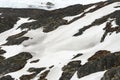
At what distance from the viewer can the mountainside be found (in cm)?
3559

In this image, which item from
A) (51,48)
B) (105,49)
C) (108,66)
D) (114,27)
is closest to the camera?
(108,66)

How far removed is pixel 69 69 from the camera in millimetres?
40094

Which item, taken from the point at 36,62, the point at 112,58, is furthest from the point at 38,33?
the point at 112,58

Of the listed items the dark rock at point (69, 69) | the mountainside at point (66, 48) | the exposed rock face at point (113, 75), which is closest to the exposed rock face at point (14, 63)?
the mountainside at point (66, 48)

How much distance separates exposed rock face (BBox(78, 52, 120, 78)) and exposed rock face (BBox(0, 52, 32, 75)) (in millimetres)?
16793

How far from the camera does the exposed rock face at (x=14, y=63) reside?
165 ft

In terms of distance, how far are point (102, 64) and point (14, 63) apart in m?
20.7

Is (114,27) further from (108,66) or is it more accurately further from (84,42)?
(108,66)

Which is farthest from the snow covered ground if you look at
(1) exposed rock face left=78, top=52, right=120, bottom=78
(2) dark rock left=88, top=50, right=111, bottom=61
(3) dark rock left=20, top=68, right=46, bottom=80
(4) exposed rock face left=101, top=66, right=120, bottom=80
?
(4) exposed rock face left=101, top=66, right=120, bottom=80

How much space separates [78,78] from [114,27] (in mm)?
14144

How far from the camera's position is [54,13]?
Answer: 78250 mm

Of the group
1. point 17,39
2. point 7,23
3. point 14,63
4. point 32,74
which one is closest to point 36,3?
point 7,23

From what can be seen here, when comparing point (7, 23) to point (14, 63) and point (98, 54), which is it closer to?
point (14, 63)

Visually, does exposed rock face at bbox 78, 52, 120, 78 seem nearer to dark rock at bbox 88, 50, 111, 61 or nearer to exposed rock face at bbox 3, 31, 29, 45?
dark rock at bbox 88, 50, 111, 61
